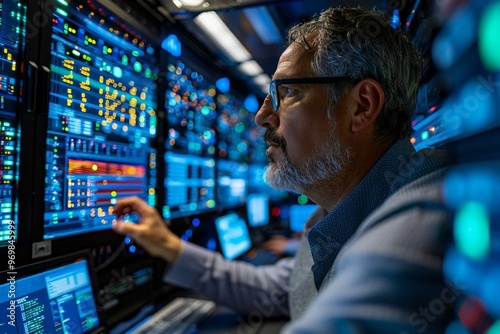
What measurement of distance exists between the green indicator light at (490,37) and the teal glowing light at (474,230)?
26 centimetres

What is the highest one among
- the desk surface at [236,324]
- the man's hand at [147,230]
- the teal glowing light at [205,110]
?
the teal glowing light at [205,110]

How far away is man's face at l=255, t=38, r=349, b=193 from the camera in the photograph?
1077 millimetres

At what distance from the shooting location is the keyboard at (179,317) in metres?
1.38

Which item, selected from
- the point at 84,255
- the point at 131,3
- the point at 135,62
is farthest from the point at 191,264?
the point at 131,3

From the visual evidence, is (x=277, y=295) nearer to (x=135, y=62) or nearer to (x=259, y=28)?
(x=135, y=62)

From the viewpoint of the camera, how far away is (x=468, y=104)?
87 centimetres

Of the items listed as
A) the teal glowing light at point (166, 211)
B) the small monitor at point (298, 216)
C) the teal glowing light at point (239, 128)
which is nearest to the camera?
the teal glowing light at point (166, 211)

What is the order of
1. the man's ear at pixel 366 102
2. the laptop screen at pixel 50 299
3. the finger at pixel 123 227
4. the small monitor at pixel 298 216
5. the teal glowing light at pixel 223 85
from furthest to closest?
the small monitor at pixel 298 216 → the teal glowing light at pixel 223 85 → the finger at pixel 123 227 → the man's ear at pixel 366 102 → the laptop screen at pixel 50 299

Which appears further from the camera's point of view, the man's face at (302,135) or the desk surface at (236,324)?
the desk surface at (236,324)

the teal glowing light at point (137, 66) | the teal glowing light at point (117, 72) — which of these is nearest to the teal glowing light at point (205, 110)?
the teal glowing light at point (137, 66)

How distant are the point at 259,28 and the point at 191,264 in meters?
1.22

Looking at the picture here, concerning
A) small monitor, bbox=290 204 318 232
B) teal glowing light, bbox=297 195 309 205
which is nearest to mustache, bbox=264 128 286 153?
small monitor, bbox=290 204 318 232

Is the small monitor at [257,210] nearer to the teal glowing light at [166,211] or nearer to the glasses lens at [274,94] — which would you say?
the teal glowing light at [166,211]

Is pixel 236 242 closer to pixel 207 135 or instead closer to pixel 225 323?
pixel 207 135
